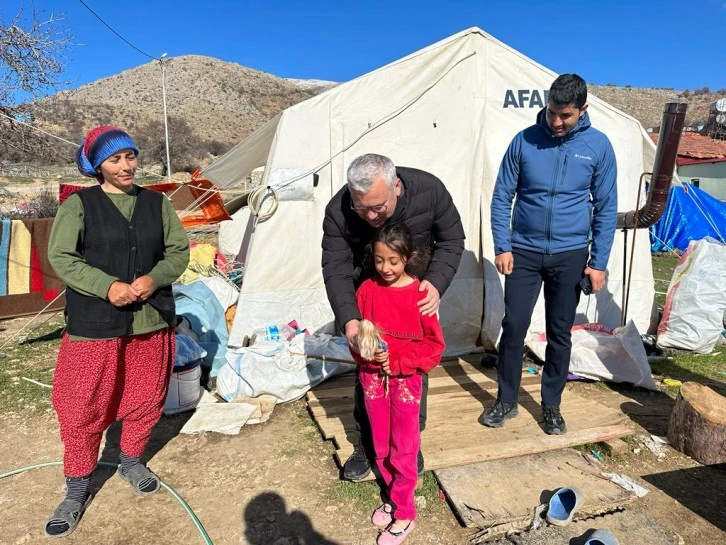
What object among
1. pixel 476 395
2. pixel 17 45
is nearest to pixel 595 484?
pixel 476 395

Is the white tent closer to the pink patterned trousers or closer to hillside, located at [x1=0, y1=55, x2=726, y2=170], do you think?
the pink patterned trousers

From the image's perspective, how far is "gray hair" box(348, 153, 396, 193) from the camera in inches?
81.0

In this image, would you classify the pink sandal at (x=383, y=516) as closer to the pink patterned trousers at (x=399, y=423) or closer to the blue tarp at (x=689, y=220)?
the pink patterned trousers at (x=399, y=423)

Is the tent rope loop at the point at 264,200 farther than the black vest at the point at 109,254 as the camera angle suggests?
Yes

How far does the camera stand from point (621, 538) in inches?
92.0

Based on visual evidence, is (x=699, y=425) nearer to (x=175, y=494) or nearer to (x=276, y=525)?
(x=276, y=525)

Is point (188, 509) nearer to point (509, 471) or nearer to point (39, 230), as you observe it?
point (509, 471)

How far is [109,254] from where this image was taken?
2352mm

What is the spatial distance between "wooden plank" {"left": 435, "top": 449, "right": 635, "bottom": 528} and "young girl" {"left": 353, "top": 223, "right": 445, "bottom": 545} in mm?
362

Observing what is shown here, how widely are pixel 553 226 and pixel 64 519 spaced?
293 centimetres

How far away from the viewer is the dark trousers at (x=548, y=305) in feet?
9.73

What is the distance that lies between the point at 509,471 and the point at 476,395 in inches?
38.3

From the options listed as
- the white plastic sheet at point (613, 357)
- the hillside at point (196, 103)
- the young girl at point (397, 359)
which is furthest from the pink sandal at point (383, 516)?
the hillside at point (196, 103)

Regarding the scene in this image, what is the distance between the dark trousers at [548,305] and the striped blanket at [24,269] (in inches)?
198
